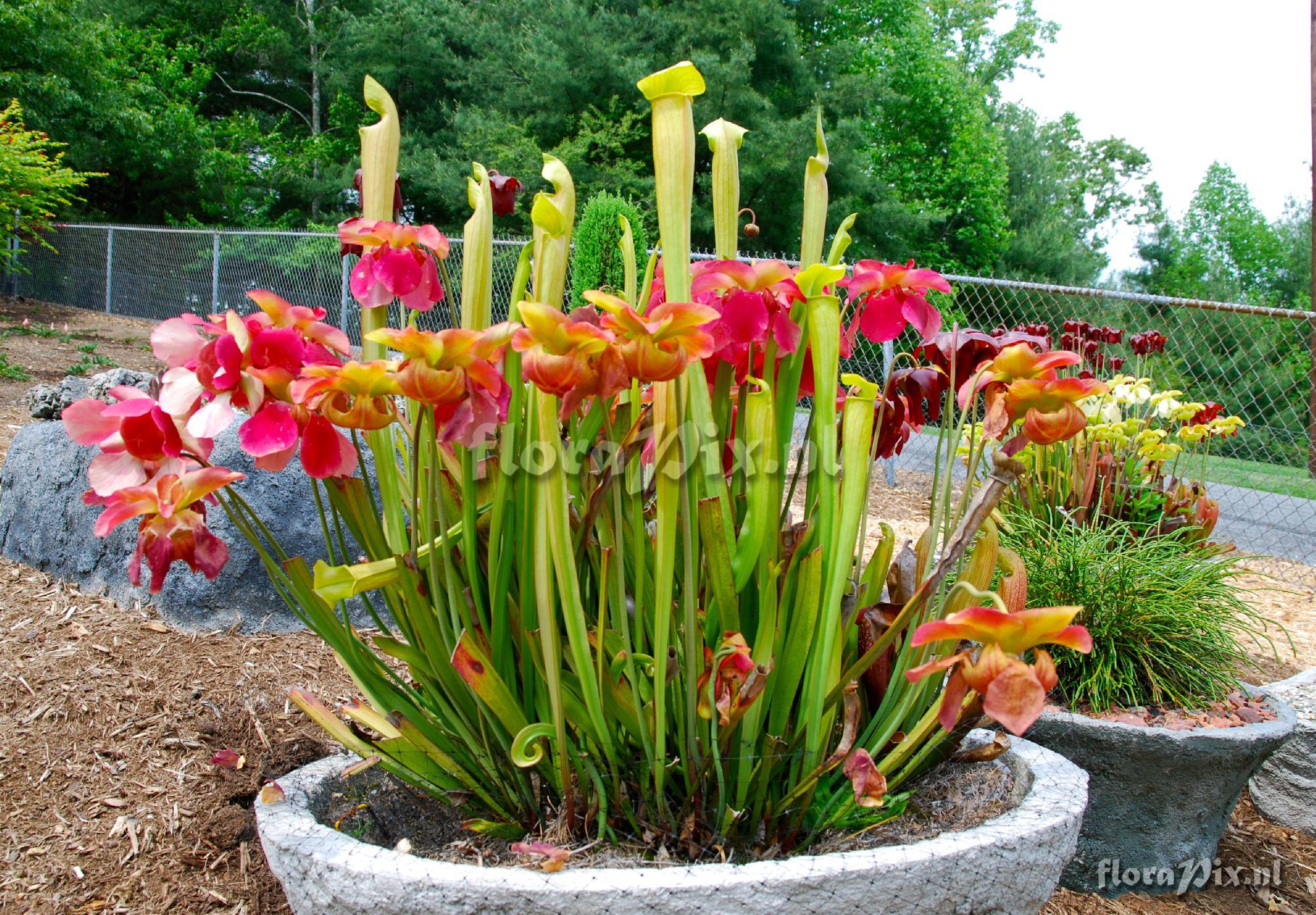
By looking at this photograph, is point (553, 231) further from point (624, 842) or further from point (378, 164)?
point (624, 842)

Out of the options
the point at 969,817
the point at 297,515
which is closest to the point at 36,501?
the point at 297,515

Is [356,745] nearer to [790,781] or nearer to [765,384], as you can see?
[790,781]

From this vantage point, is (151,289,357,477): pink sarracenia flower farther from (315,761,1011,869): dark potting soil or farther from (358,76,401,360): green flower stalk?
(315,761,1011,869): dark potting soil

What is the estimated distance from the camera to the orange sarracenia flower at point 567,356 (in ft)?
2.46

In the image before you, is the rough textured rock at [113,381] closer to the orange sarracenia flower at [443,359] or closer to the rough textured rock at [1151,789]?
the orange sarracenia flower at [443,359]

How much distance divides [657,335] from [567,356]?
3.2 inches

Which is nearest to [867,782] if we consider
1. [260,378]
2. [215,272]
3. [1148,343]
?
[260,378]

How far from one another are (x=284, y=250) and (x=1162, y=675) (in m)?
11.2

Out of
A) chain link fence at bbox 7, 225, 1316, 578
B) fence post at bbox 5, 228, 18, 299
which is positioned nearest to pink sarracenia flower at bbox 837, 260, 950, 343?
chain link fence at bbox 7, 225, 1316, 578

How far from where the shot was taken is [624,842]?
3.43 feet

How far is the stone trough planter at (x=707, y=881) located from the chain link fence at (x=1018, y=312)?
409cm

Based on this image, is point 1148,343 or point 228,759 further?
point 1148,343

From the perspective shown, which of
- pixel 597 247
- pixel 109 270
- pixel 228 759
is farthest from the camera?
pixel 109 270

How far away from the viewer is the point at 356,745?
1.12m
